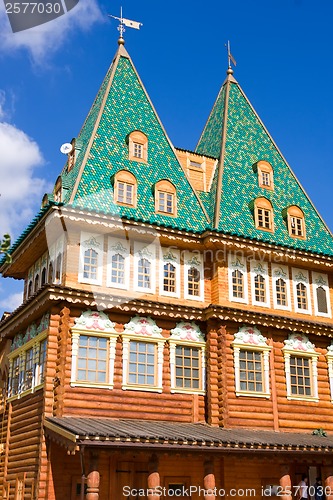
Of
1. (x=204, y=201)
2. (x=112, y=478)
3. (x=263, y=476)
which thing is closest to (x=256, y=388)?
(x=263, y=476)

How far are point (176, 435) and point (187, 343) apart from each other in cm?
491

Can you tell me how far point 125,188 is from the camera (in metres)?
22.8

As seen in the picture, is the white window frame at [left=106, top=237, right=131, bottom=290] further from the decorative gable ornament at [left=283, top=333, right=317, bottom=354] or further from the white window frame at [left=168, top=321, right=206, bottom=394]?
the decorative gable ornament at [left=283, top=333, right=317, bottom=354]

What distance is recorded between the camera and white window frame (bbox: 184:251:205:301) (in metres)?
22.7

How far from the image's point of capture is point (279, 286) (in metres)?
24.2

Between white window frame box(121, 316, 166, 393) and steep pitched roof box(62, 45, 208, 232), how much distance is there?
3.80 metres

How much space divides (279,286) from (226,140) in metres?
7.63

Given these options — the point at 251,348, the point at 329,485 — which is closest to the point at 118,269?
the point at 251,348

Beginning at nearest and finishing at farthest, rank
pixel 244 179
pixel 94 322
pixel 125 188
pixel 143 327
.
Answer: pixel 94 322
pixel 143 327
pixel 125 188
pixel 244 179

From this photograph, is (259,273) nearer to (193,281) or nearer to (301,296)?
(301,296)

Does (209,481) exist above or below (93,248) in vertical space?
below

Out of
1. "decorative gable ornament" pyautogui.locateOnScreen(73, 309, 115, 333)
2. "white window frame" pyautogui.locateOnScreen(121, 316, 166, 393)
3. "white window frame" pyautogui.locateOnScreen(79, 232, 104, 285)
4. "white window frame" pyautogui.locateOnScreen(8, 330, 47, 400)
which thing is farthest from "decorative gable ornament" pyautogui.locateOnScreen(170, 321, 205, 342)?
"white window frame" pyautogui.locateOnScreen(8, 330, 47, 400)

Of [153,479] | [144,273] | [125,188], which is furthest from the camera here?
[125,188]

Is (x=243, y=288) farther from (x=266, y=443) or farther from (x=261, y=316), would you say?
(x=266, y=443)
